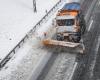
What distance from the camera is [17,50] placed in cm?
2278

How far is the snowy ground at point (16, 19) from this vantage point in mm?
25331

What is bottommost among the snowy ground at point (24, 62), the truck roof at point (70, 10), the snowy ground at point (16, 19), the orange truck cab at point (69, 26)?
the snowy ground at point (24, 62)

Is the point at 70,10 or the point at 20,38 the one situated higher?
the point at 70,10

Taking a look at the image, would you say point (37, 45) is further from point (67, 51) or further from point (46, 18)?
point (46, 18)

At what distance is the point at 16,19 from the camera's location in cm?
3198

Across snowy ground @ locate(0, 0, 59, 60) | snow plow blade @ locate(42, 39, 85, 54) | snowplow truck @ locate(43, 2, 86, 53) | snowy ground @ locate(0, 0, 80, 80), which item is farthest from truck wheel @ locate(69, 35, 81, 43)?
snowy ground @ locate(0, 0, 59, 60)

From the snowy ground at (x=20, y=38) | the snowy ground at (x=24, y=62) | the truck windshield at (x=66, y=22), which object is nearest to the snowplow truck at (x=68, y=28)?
the truck windshield at (x=66, y=22)

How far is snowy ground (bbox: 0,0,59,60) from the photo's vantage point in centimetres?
2533

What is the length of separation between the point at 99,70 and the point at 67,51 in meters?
4.05

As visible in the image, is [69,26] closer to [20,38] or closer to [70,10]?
[70,10]

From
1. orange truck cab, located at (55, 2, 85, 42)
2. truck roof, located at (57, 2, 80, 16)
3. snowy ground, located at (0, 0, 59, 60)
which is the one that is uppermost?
truck roof, located at (57, 2, 80, 16)

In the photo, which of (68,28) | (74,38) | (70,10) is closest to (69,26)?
(68,28)

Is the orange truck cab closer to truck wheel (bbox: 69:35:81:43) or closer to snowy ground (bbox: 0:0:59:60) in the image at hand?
truck wheel (bbox: 69:35:81:43)

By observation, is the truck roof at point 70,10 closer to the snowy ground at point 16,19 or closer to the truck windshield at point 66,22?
the truck windshield at point 66,22
